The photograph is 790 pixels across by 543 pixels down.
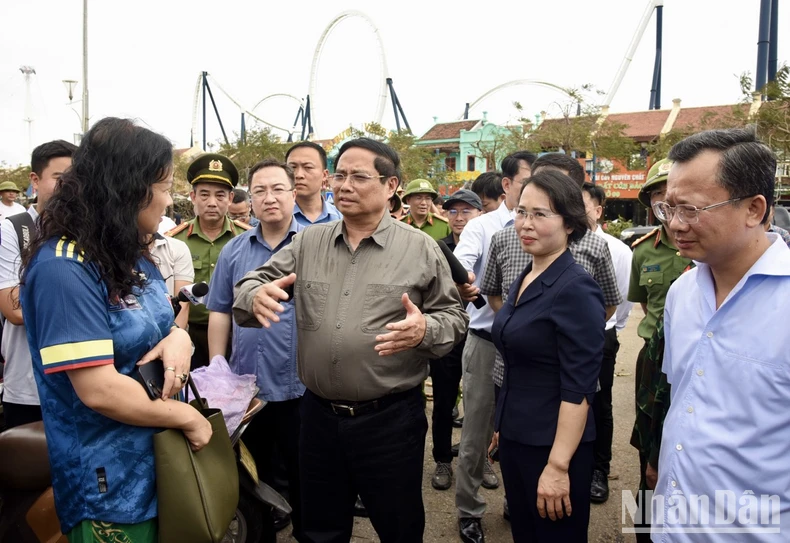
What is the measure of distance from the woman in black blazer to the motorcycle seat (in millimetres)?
1818

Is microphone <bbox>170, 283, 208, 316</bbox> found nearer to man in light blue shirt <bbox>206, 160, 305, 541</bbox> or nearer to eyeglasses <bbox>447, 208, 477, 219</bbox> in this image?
man in light blue shirt <bbox>206, 160, 305, 541</bbox>

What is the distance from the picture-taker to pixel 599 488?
3543 mm

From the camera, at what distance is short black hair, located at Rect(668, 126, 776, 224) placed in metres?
1.55

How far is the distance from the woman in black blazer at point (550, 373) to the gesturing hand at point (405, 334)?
1.50 feet

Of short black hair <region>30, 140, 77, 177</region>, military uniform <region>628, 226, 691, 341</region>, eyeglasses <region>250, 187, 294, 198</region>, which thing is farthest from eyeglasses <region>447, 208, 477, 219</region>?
short black hair <region>30, 140, 77, 177</region>

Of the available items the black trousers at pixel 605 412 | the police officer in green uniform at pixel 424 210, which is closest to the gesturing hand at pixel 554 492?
the black trousers at pixel 605 412

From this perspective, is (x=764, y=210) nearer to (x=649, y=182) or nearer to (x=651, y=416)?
(x=651, y=416)

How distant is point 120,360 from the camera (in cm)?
166

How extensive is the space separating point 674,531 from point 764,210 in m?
1.00

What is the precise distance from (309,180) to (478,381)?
5.75 feet

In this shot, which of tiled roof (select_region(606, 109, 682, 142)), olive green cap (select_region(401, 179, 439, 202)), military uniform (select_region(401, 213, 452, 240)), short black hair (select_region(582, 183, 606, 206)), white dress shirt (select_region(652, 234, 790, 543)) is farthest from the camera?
tiled roof (select_region(606, 109, 682, 142))

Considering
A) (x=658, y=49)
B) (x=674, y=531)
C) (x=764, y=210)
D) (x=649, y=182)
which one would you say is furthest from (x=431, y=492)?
(x=658, y=49)

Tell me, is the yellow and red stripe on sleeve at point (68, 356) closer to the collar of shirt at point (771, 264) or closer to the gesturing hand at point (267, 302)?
the gesturing hand at point (267, 302)

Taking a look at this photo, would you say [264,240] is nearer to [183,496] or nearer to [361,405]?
[361,405]
